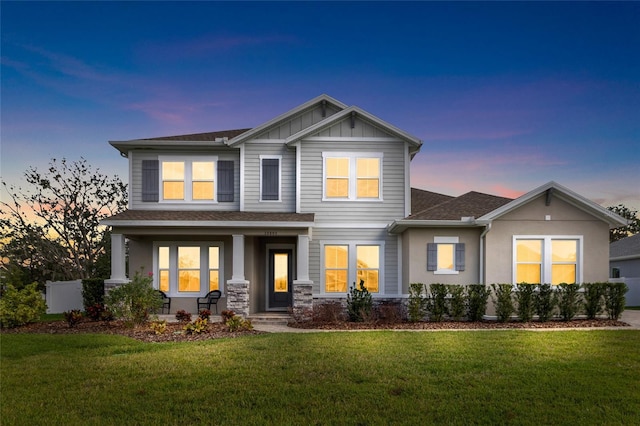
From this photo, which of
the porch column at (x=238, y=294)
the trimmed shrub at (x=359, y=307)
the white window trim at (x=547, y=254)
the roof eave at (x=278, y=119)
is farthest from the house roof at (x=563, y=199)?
the porch column at (x=238, y=294)

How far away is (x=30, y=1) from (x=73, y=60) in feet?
11.8

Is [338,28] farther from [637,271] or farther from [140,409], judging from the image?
[637,271]

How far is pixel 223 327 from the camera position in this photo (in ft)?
41.8

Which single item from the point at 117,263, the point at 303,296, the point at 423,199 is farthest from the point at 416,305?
the point at 117,263

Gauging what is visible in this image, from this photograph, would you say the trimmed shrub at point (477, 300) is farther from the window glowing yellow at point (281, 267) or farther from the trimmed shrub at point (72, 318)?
the trimmed shrub at point (72, 318)

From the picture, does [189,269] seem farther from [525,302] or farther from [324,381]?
[525,302]

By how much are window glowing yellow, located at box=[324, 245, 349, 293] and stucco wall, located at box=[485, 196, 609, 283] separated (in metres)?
4.75

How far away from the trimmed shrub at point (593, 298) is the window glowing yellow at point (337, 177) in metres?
8.18

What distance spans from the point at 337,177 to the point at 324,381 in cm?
1022

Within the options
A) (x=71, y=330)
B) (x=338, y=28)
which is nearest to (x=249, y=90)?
(x=338, y=28)

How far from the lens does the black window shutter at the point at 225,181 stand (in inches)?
674

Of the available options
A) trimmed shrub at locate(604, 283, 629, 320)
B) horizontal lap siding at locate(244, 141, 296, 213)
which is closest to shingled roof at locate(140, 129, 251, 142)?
horizontal lap siding at locate(244, 141, 296, 213)

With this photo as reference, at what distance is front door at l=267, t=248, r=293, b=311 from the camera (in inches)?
687

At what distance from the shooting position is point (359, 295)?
14711 mm
